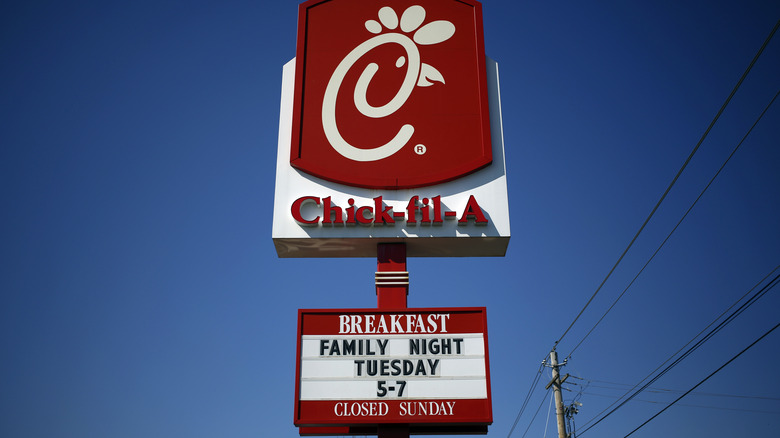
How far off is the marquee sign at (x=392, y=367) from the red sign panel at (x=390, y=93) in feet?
7.57

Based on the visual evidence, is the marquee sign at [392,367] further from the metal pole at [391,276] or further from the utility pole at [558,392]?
the utility pole at [558,392]

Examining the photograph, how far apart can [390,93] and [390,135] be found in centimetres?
87

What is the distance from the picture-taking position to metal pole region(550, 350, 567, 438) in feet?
73.2

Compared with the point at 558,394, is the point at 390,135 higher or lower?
higher

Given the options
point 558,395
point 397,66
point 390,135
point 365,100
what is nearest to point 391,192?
point 390,135

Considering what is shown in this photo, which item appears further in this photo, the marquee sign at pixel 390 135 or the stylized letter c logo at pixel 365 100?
the stylized letter c logo at pixel 365 100

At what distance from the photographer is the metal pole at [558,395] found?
878 inches

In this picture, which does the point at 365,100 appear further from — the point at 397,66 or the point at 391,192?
the point at 391,192

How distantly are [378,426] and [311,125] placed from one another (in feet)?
16.4

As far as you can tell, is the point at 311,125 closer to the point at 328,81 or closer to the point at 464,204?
the point at 328,81

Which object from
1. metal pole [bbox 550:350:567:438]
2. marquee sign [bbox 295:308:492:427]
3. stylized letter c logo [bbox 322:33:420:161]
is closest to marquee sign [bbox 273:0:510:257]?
stylized letter c logo [bbox 322:33:420:161]

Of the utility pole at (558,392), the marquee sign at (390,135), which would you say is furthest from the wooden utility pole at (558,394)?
the marquee sign at (390,135)

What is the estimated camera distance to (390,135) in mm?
11492

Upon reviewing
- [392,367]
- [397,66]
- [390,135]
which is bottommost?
[392,367]
